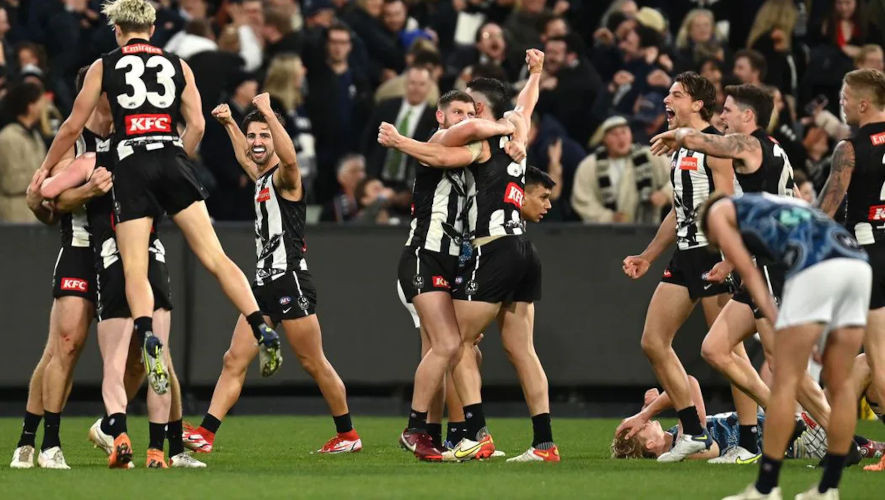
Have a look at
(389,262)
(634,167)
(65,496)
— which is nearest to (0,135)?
(389,262)

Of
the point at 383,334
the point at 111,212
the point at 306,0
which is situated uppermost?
the point at 306,0

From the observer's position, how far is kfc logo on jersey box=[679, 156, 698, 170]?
1073 centimetres

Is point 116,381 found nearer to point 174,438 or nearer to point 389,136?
point 174,438

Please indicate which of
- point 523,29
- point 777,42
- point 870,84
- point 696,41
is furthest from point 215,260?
point 777,42

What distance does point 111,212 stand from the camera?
10.1m

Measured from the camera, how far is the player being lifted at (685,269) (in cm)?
1075

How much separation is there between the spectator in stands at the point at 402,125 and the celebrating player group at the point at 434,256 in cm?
498

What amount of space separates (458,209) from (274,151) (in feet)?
4.85

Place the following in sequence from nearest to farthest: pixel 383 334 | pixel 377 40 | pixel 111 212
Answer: pixel 111 212, pixel 383 334, pixel 377 40

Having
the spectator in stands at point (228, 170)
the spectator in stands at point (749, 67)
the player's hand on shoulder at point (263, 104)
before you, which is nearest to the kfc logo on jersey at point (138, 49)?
the player's hand on shoulder at point (263, 104)

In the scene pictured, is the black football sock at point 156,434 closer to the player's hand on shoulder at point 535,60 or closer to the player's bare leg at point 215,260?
the player's bare leg at point 215,260

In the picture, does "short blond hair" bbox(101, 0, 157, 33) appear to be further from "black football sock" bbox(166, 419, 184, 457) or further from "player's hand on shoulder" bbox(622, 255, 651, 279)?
"player's hand on shoulder" bbox(622, 255, 651, 279)

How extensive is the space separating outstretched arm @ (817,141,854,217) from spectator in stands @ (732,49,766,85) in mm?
6774

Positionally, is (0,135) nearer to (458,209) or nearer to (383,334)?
(383,334)
